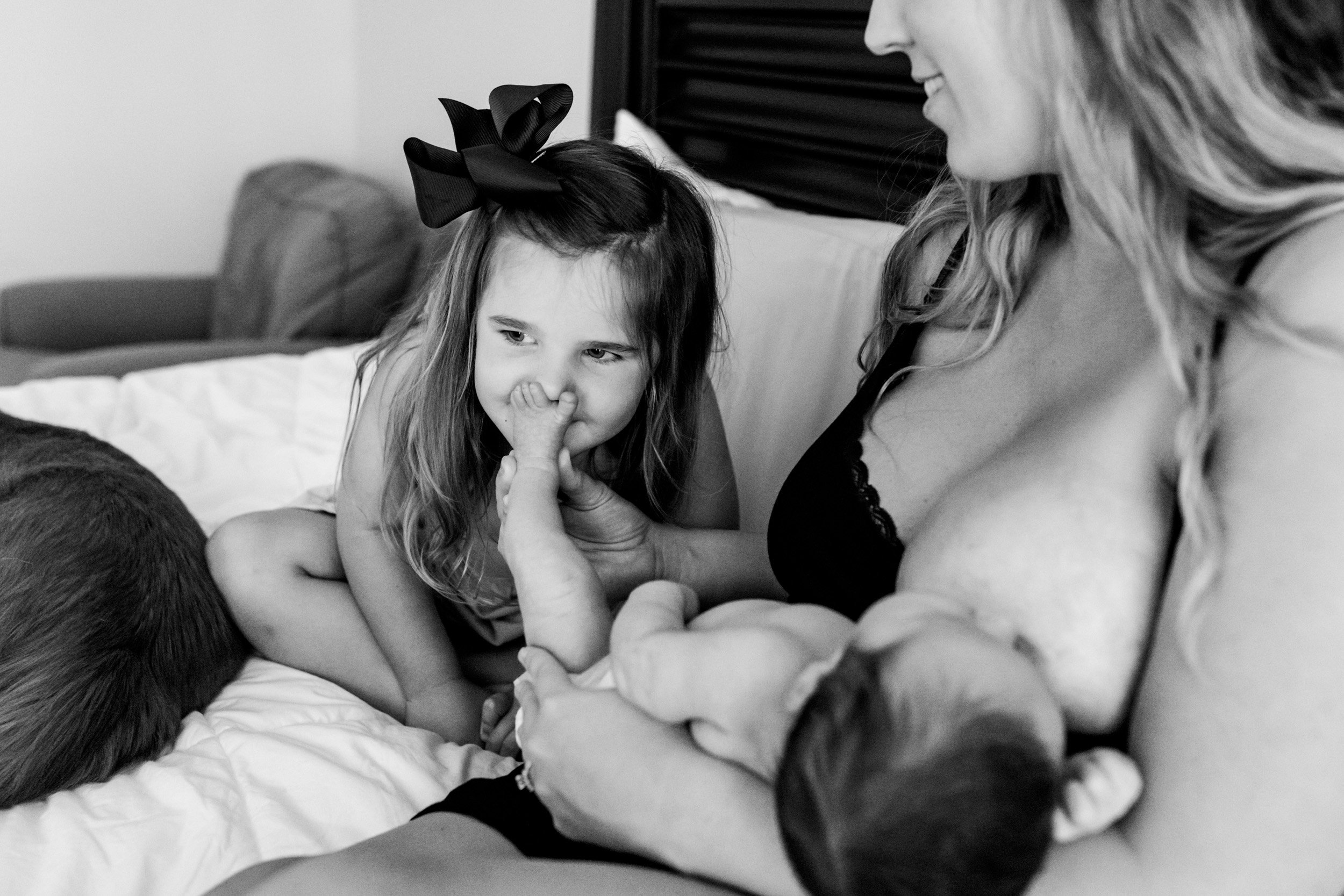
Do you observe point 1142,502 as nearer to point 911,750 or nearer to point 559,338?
point 911,750

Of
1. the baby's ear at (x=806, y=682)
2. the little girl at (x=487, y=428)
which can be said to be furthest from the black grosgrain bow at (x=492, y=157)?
the baby's ear at (x=806, y=682)

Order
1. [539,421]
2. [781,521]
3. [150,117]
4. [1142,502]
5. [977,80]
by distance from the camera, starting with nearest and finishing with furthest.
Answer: [1142,502], [977,80], [781,521], [539,421], [150,117]

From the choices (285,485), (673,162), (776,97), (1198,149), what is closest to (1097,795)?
(1198,149)

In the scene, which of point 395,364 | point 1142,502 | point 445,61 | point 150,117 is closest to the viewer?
point 1142,502

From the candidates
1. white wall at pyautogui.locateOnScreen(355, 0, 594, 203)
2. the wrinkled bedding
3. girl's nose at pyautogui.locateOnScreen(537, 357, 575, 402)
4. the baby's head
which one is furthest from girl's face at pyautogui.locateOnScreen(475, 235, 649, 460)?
white wall at pyautogui.locateOnScreen(355, 0, 594, 203)

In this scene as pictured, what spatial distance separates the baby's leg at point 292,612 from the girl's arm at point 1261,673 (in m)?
1.00

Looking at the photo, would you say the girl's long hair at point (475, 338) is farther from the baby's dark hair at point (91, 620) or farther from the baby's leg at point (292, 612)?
the baby's dark hair at point (91, 620)

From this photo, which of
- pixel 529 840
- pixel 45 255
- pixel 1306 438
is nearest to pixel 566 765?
pixel 529 840

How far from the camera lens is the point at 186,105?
3.89 meters

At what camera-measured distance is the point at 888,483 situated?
3.64 ft

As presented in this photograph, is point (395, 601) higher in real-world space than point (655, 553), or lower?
lower

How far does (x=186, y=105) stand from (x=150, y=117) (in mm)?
120

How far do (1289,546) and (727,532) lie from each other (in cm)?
84

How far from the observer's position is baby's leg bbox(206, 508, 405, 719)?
1517 mm
